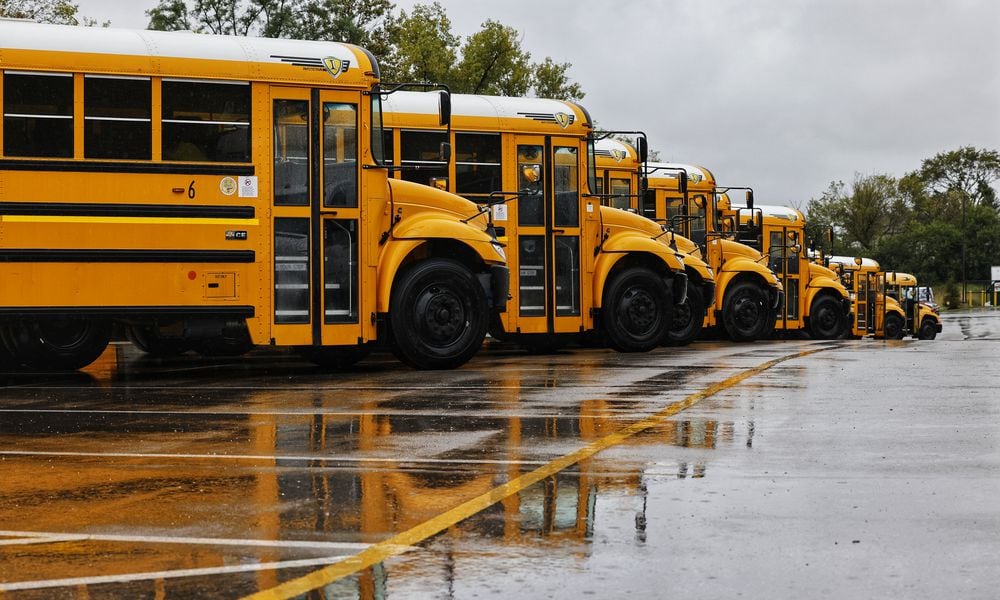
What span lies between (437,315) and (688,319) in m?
7.85

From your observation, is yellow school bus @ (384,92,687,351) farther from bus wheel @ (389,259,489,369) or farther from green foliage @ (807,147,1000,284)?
green foliage @ (807,147,1000,284)

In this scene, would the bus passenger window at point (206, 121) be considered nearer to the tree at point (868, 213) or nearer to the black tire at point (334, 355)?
the black tire at point (334, 355)

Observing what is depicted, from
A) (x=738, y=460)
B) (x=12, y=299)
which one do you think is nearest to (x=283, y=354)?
(x=12, y=299)

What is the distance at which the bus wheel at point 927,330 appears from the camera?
42.6 metres

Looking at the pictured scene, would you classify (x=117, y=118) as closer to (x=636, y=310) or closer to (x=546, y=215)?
(x=546, y=215)

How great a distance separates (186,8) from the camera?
45.8 m

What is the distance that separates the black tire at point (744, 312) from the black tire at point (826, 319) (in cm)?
503

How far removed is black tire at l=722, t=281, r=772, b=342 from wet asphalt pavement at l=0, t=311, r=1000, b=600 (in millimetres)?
12617

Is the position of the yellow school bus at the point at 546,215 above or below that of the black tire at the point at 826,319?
above

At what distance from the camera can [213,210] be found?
1331cm

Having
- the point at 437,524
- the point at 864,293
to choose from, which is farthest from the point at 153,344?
the point at 864,293

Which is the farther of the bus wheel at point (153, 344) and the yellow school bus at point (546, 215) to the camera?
the yellow school bus at point (546, 215)

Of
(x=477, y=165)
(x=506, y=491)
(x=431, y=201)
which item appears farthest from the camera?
(x=477, y=165)

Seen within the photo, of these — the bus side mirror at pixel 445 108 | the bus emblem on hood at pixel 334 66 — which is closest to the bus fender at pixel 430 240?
the bus side mirror at pixel 445 108
